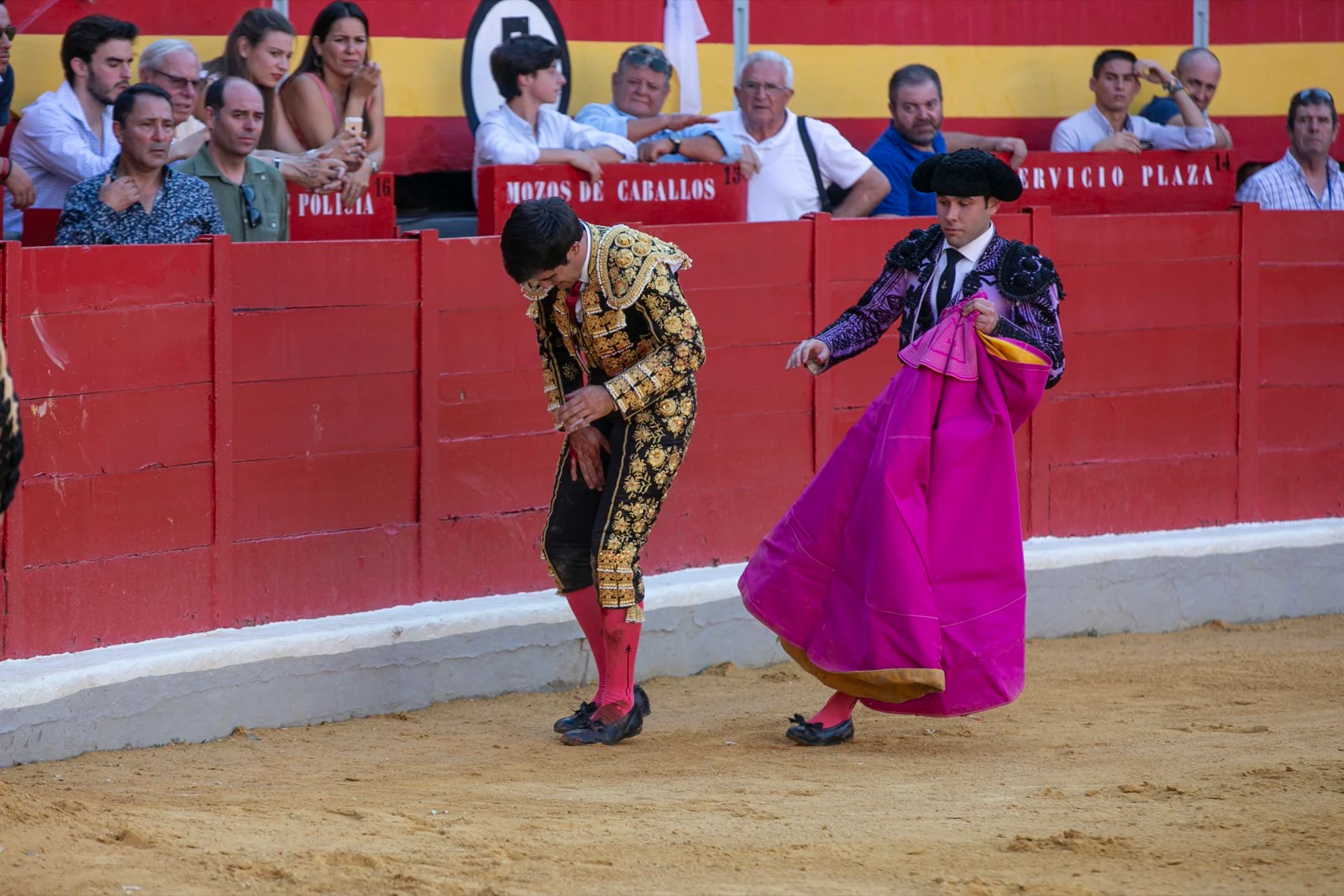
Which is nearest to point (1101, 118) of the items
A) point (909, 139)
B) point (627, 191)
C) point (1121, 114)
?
point (1121, 114)

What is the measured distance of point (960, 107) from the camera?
9242 mm

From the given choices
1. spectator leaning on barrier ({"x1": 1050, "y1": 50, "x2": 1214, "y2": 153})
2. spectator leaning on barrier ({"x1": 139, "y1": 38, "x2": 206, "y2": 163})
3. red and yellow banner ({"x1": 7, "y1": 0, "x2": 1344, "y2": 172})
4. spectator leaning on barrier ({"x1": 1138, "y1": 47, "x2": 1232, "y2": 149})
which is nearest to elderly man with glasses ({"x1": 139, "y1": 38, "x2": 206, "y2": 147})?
spectator leaning on barrier ({"x1": 139, "y1": 38, "x2": 206, "y2": 163})

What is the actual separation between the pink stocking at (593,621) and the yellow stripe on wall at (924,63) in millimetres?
2861

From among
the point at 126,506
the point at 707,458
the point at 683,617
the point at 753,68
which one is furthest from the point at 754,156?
the point at 126,506

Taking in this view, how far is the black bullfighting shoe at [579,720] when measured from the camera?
18.8 ft

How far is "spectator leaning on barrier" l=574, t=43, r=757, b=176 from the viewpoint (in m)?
7.36

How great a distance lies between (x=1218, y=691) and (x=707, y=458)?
1.99m

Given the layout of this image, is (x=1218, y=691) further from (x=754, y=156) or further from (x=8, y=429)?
(x=8, y=429)

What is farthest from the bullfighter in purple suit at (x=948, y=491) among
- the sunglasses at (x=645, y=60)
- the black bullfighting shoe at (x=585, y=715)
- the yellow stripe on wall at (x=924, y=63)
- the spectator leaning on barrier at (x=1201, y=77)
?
the spectator leaning on barrier at (x=1201, y=77)

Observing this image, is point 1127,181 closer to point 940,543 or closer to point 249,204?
point 940,543

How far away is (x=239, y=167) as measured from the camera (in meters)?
6.16

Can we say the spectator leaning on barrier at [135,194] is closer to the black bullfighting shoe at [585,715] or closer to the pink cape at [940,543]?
the black bullfighting shoe at [585,715]

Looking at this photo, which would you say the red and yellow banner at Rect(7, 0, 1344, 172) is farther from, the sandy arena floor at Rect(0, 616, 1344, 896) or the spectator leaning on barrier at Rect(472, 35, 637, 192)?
the sandy arena floor at Rect(0, 616, 1344, 896)

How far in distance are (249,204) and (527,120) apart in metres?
1.37
